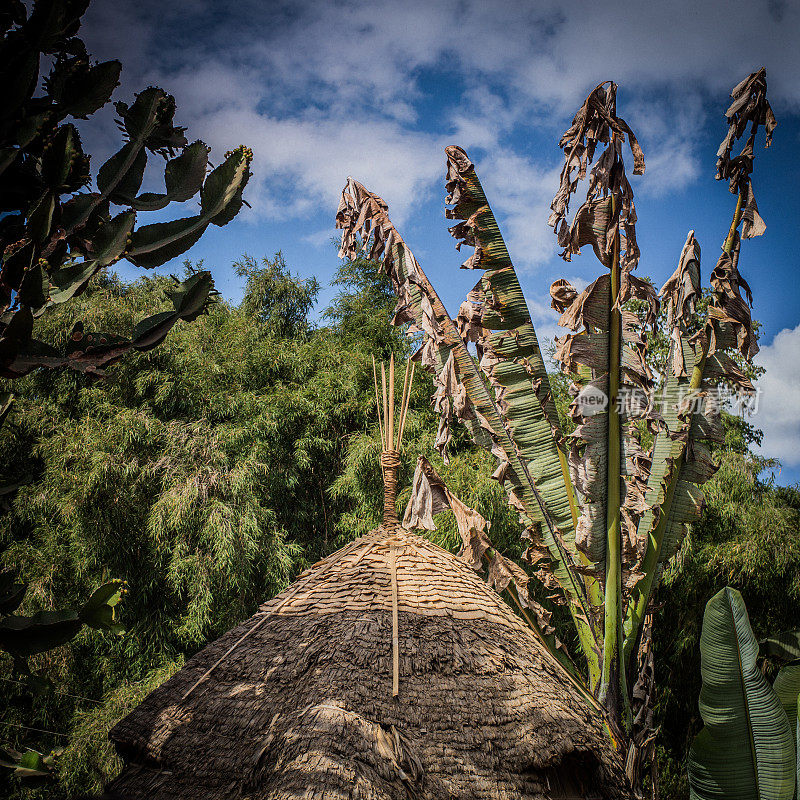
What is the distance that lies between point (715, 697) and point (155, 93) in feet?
9.90

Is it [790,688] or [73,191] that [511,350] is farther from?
[790,688]

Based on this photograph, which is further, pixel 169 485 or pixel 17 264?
pixel 169 485

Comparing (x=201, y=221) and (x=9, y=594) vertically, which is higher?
(x=201, y=221)

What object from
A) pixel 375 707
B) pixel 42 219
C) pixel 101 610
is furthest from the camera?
pixel 101 610

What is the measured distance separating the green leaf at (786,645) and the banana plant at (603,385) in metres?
0.74

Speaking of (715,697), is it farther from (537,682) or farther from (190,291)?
(190,291)

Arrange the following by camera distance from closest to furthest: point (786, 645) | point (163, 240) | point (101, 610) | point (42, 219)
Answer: point (42, 219) < point (163, 240) < point (101, 610) < point (786, 645)

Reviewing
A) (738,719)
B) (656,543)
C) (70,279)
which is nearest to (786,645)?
(738,719)

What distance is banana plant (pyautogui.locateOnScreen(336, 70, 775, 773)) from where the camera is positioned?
2.64 metres

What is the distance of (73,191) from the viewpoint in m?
1.39

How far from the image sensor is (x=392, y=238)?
3.16 meters

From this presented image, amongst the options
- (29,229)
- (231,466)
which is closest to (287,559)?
(231,466)

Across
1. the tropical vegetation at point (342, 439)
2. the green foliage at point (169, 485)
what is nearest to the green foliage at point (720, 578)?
the tropical vegetation at point (342, 439)

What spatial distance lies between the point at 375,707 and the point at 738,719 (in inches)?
72.1
